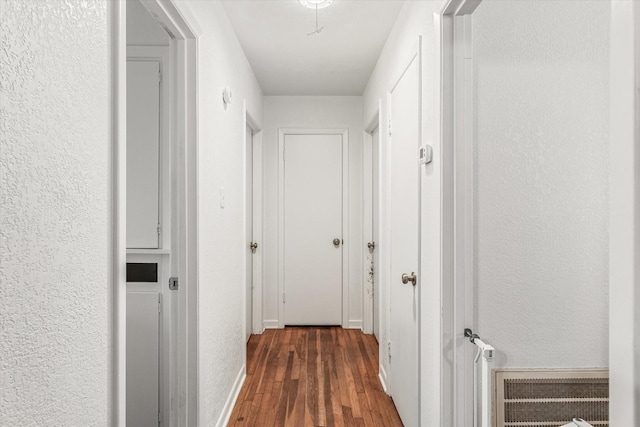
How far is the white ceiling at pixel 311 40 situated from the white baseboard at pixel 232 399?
230cm

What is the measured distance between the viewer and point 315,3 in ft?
7.11

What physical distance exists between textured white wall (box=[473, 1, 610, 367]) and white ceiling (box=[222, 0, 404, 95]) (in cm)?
102

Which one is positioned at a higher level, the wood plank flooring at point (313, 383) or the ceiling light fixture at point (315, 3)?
the ceiling light fixture at point (315, 3)

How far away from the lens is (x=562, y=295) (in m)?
1.47

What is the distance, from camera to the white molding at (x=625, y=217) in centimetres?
63

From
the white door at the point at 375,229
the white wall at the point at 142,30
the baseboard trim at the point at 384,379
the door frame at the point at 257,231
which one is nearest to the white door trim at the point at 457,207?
the baseboard trim at the point at 384,379

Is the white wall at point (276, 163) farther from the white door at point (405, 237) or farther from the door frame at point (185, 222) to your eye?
the door frame at point (185, 222)

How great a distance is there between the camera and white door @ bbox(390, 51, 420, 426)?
1.97m

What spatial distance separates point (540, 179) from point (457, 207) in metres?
0.32

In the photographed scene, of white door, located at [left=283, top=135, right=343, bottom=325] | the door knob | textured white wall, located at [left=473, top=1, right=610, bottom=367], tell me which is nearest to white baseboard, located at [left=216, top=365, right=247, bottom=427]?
the door knob

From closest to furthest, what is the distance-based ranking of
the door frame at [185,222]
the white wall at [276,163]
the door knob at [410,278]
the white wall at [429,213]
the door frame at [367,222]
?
the white wall at [429,213] → the door frame at [185,222] → the door knob at [410,278] → the door frame at [367,222] → the white wall at [276,163]

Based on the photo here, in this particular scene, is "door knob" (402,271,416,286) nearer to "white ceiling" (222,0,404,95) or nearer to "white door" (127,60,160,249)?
"white door" (127,60,160,249)

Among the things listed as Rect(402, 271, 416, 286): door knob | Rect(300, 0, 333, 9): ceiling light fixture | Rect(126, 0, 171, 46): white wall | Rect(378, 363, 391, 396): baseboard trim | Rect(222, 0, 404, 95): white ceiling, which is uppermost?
Rect(222, 0, 404, 95): white ceiling

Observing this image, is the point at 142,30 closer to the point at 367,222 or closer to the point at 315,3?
the point at 315,3
